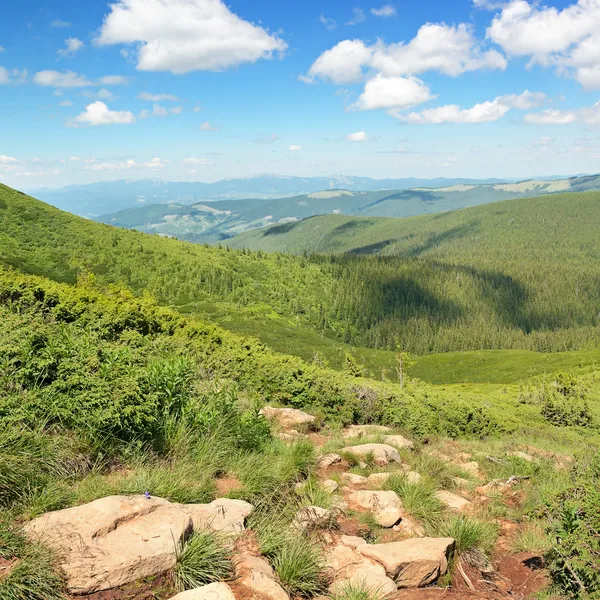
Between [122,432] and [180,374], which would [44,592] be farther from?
[180,374]

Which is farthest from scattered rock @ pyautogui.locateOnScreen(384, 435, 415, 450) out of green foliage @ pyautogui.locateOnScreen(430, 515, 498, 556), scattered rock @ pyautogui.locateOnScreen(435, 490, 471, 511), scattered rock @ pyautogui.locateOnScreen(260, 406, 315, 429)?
green foliage @ pyautogui.locateOnScreen(430, 515, 498, 556)

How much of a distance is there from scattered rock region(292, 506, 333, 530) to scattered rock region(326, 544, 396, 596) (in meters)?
0.51

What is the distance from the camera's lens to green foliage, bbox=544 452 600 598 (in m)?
6.34

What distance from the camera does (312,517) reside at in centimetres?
711

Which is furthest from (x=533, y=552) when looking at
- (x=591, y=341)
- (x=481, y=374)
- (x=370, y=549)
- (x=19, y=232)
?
(x=591, y=341)

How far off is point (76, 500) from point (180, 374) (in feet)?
11.6

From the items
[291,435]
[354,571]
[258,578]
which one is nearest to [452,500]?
[354,571]

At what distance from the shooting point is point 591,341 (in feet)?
571

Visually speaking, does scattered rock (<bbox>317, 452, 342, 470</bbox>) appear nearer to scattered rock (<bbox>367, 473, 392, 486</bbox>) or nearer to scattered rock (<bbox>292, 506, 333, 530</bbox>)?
scattered rock (<bbox>367, 473, 392, 486</bbox>)

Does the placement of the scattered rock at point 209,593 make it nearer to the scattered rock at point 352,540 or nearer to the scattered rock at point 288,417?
the scattered rock at point 352,540

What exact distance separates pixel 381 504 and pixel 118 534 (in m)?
5.23

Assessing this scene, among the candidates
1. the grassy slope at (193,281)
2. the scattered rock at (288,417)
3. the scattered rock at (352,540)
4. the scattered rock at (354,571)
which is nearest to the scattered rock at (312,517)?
the scattered rock at (352,540)

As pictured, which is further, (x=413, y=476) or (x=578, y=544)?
(x=413, y=476)

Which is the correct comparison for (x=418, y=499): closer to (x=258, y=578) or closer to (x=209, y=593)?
(x=258, y=578)
